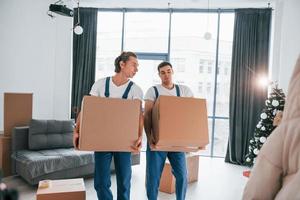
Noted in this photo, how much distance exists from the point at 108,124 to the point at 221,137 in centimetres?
418

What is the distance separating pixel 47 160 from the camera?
3.38 m

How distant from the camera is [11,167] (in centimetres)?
375

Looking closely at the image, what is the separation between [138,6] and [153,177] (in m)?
3.94

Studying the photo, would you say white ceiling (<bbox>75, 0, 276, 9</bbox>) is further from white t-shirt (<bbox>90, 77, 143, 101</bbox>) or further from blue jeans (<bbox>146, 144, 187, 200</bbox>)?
blue jeans (<bbox>146, 144, 187, 200</bbox>)

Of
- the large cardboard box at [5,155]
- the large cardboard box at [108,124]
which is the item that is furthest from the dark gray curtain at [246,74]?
the large cardboard box at [5,155]

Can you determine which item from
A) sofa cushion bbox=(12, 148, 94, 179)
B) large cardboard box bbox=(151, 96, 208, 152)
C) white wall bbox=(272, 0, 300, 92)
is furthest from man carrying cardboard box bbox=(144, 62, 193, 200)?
white wall bbox=(272, 0, 300, 92)

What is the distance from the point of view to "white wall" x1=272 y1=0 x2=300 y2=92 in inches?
171

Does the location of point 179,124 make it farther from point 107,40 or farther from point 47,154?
point 107,40

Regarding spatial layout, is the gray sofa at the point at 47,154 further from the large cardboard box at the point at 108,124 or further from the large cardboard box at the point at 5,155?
the large cardboard box at the point at 108,124

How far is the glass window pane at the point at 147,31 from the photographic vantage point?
5.79 metres

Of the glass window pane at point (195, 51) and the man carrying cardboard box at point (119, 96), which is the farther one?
the glass window pane at point (195, 51)

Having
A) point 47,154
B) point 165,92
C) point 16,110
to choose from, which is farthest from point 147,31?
point 165,92

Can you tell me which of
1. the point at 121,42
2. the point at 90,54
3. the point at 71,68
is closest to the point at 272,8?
the point at 121,42

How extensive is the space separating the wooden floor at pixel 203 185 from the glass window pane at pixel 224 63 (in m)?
1.31
